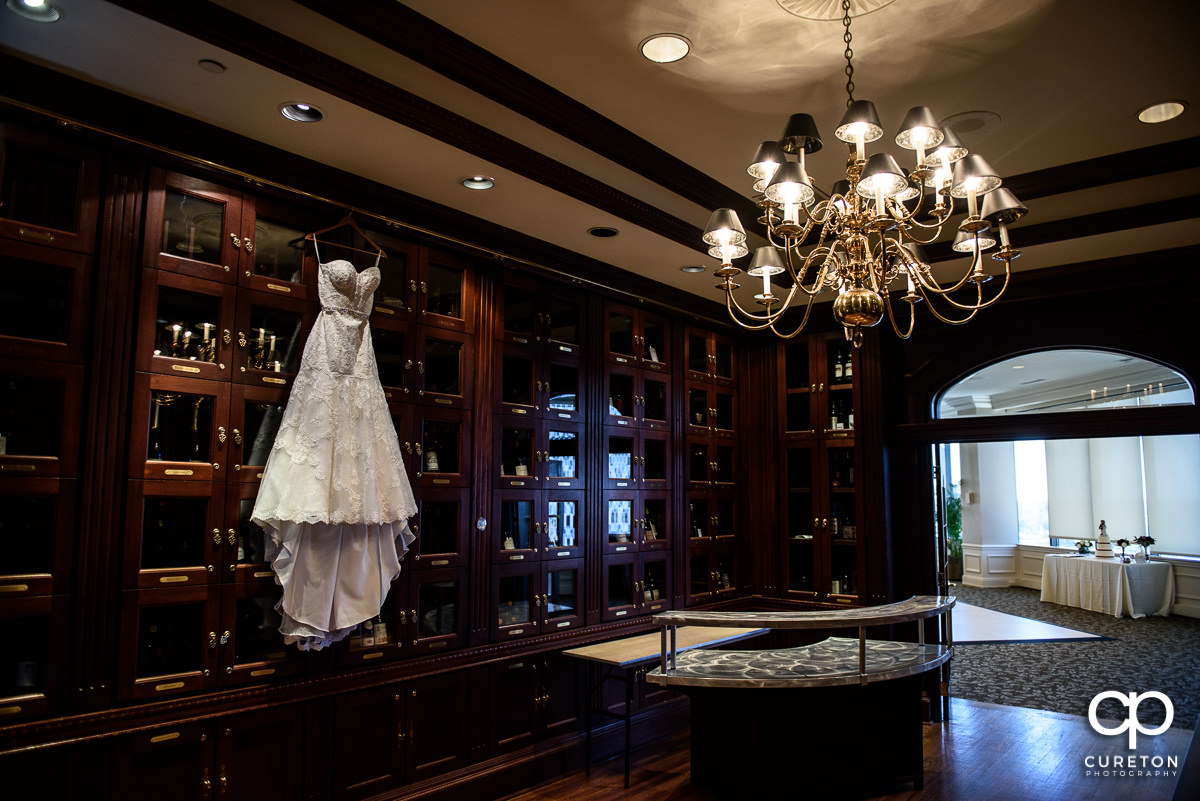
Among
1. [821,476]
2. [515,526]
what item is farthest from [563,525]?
[821,476]

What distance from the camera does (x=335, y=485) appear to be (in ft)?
11.7

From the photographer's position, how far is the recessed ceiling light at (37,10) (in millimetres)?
2494

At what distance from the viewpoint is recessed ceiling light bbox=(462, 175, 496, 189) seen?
392 centimetres

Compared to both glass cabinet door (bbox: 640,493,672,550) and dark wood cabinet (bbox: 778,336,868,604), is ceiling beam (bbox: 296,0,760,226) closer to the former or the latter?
glass cabinet door (bbox: 640,493,672,550)

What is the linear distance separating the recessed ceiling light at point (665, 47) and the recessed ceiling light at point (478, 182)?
114 cm

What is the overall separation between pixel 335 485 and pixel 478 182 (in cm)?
175

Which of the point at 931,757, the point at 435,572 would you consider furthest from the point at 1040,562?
the point at 435,572

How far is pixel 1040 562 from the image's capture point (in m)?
12.4

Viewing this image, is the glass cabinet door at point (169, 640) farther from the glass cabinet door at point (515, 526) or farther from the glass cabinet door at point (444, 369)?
the glass cabinet door at point (515, 526)

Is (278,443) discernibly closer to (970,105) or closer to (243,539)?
(243,539)

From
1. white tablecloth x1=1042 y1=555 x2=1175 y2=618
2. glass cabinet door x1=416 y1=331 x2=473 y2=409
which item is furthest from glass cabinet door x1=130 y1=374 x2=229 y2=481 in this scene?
white tablecloth x1=1042 y1=555 x2=1175 y2=618

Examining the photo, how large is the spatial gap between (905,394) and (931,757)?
9.46 ft

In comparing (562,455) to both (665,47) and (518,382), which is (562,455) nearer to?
(518,382)

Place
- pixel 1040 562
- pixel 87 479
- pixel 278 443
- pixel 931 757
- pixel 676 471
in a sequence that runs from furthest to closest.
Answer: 1. pixel 1040 562
2. pixel 676 471
3. pixel 931 757
4. pixel 278 443
5. pixel 87 479
